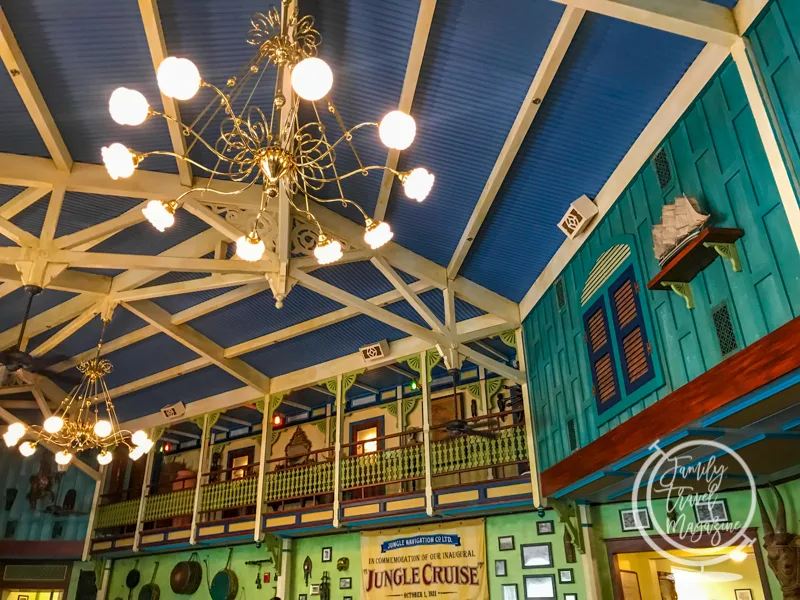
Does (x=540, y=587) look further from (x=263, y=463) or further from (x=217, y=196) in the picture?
(x=217, y=196)

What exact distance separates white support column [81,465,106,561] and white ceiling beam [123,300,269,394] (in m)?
4.69

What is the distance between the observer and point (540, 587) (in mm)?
7738

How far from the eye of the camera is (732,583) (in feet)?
27.8

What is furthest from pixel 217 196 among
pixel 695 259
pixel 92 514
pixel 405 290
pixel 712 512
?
pixel 92 514

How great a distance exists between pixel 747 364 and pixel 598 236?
2706mm

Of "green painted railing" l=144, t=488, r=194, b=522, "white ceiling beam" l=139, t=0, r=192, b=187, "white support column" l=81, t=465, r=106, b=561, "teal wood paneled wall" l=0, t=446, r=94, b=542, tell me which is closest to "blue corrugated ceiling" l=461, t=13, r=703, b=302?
"white ceiling beam" l=139, t=0, r=192, b=187

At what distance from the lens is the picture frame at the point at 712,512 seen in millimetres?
6145

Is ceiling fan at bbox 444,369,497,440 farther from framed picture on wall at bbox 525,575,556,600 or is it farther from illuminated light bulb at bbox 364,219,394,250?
illuminated light bulb at bbox 364,219,394,250

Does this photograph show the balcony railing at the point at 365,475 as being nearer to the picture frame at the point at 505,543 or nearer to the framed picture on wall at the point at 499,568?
the picture frame at the point at 505,543

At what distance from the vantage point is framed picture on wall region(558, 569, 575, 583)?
7.42m

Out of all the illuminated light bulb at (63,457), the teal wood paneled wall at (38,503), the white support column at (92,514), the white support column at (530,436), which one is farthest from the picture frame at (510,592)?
the teal wood paneled wall at (38,503)

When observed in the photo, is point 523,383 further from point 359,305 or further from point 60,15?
point 60,15

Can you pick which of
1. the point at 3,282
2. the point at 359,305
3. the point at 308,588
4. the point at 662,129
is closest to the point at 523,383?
the point at 359,305

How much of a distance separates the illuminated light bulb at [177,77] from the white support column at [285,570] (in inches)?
358
